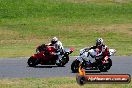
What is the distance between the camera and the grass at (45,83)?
20953mm

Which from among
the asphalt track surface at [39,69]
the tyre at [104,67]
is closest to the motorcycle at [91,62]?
the tyre at [104,67]

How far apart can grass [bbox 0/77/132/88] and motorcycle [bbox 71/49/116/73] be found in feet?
9.50

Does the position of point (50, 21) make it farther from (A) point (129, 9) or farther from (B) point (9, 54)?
(B) point (9, 54)

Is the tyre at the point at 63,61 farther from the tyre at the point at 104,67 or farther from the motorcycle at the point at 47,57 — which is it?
the tyre at the point at 104,67

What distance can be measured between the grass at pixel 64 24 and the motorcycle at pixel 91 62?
770 centimetres

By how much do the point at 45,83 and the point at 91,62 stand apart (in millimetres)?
5625

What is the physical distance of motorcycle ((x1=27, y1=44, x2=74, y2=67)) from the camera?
1129 inches

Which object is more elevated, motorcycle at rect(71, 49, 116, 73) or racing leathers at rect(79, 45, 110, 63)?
racing leathers at rect(79, 45, 110, 63)

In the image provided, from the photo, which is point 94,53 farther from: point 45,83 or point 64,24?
point 64,24

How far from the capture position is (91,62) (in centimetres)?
2705

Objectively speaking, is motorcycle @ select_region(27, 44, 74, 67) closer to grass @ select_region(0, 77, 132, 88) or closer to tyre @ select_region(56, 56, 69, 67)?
tyre @ select_region(56, 56, 69, 67)

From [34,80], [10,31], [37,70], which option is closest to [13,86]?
[34,80]

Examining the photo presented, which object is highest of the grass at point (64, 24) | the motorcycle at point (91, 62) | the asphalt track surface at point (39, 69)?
the motorcycle at point (91, 62)

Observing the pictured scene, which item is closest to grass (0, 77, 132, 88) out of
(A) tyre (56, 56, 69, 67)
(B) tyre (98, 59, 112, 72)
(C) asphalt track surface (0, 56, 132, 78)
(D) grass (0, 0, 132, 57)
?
(C) asphalt track surface (0, 56, 132, 78)
